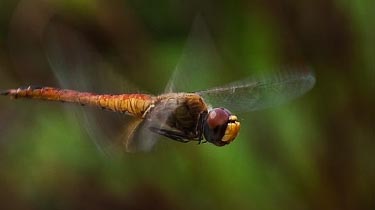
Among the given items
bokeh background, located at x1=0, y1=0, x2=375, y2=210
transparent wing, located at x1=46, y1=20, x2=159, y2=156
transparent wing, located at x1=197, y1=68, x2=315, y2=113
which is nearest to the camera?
transparent wing, located at x1=46, y1=20, x2=159, y2=156

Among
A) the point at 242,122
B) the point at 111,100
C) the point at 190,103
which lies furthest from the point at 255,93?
the point at 242,122

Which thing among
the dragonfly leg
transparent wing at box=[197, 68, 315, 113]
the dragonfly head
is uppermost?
transparent wing at box=[197, 68, 315, 113]

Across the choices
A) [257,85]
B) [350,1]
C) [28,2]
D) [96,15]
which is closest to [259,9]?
[350,1]

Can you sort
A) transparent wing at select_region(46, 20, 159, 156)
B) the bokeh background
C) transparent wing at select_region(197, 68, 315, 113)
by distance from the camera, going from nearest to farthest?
transparent wing at select_region(46, 20, 159, 156), transparent wing at select_region(197, 68, 315, 113), the bokeh background

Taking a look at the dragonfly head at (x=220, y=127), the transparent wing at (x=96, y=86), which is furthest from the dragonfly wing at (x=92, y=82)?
the dragonfly head at (x=220, y=127)

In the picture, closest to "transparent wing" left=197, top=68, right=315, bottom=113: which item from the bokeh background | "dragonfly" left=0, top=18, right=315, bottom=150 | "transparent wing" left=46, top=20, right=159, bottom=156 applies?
"dragonfly" left=0, top=18, right=315, bottom=150

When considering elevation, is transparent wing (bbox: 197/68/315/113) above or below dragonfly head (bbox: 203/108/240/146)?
above

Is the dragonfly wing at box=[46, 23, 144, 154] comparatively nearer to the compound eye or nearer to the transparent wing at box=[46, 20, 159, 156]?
the transparent wing at box=[46, 20, 159, 156]

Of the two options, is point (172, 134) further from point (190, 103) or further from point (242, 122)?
point (242, 122)
